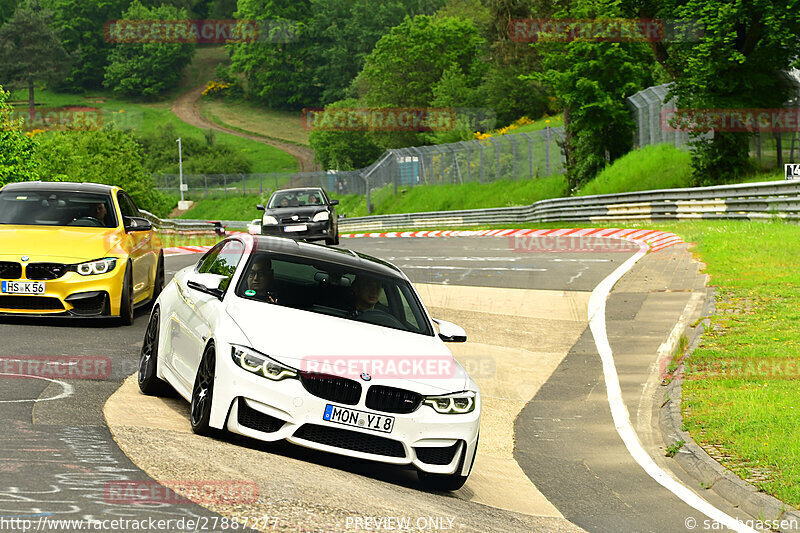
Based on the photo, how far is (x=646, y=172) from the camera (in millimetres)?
40469

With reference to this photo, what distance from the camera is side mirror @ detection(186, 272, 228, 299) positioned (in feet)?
26.9

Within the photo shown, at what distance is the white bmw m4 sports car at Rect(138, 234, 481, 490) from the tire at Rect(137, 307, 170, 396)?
1.37 ft

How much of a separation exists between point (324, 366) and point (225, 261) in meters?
2.30

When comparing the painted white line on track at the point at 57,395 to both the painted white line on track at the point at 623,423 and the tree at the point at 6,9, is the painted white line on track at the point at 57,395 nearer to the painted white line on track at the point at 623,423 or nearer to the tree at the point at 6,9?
the painted white line on track at the point at 623,423

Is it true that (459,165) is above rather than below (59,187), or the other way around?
below

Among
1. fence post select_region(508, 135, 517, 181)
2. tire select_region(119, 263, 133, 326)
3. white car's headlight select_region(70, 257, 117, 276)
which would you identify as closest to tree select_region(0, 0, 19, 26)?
fence post select_region(508, 135, 517, 181)

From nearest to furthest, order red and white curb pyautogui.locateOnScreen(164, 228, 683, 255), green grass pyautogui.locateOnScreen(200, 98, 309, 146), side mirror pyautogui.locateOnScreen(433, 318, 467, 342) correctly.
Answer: side mirror pyautogui.locateOnScreen(433, 318, 467, 342), red and white curb pyautogui.locateOnScreen(164, 228, 683, 255), green grass pyautogui.locateOnScreen(200, 98, 309, 146)

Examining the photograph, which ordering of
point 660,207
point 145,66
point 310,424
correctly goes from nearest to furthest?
point 310,424 → point 660,207 → point 145,66

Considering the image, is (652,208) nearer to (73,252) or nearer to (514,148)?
(514,148)

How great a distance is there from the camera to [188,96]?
174125 millimetres

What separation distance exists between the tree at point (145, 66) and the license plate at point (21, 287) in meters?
162

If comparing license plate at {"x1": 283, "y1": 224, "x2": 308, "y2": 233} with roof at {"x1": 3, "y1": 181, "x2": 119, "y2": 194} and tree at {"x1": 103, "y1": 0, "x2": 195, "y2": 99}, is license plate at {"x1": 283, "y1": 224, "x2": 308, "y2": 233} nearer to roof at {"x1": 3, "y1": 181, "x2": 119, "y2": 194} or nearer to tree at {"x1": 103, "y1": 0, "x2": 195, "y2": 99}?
Answer: roof at {"x1": 3, "y1": 181, "x2": 119, "y2": 194}

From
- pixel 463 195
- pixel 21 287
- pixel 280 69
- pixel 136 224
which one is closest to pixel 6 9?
pixel 280 69

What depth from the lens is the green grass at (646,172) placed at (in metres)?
38.7
